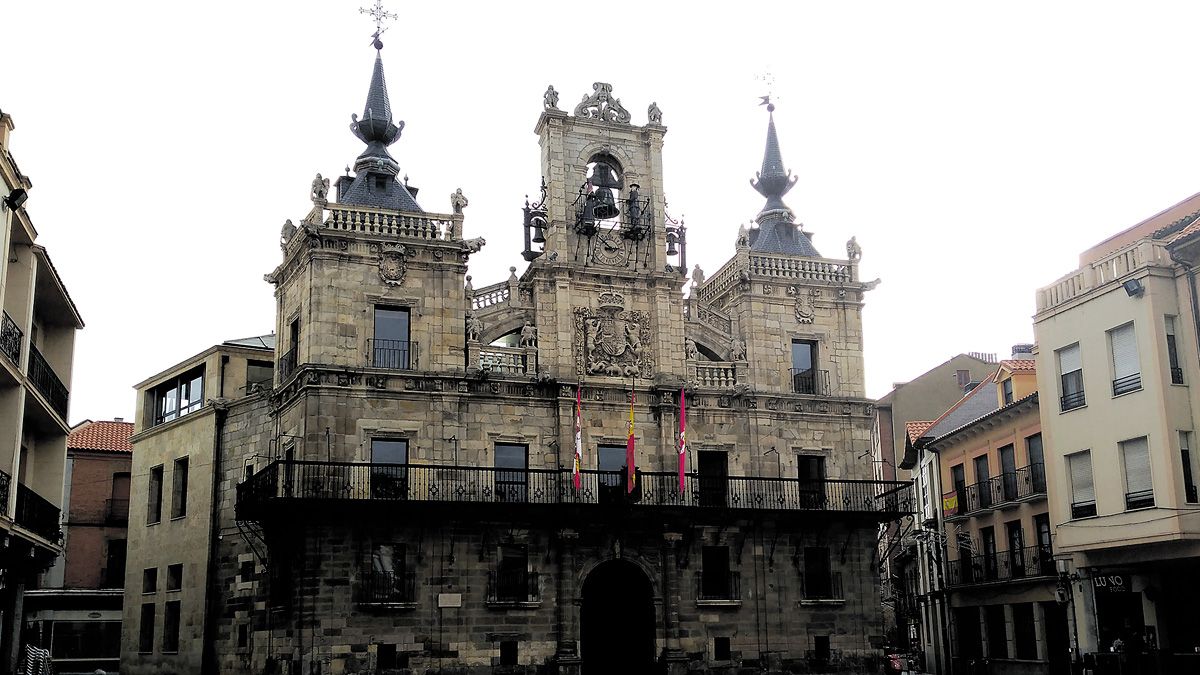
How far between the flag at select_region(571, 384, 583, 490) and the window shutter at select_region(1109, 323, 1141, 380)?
13758 millimetres

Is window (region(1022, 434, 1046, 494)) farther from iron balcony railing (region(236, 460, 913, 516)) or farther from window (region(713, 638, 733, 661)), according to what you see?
window (region(713, 638, 733, 661))

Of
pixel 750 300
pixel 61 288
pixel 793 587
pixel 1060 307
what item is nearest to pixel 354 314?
pixel 61 288

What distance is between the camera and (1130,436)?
2847 centimetres

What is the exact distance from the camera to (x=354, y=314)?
33469mm

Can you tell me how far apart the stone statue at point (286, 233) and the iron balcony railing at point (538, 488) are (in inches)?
269

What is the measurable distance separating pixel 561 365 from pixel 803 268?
9.01 m

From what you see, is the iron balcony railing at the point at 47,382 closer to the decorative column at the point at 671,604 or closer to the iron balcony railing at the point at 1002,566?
the decorative column at the point at 671,604

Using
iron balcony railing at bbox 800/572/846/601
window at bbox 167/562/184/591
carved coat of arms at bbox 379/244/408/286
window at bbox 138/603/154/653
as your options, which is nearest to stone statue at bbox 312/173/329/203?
carved coat of arms at bbox 379/244/408/286

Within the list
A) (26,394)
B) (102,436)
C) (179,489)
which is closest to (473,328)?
(26,394)

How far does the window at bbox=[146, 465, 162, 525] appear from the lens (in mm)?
41219

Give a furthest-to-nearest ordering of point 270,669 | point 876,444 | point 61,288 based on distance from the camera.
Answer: point 876,444 → point 270,669 → point 61,288

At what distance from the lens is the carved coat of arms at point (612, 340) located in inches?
1405

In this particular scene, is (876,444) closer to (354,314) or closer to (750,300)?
(750,300)

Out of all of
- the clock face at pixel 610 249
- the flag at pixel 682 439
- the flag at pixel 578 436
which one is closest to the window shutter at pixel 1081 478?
A: the flag at pixel 682 439
